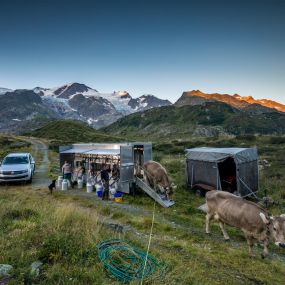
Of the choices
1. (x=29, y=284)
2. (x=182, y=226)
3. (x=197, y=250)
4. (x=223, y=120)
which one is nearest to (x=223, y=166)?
(x=182, y=226)

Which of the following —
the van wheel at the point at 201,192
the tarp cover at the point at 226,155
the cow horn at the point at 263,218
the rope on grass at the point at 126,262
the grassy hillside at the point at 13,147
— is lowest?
the van wheel at the point at 201,192

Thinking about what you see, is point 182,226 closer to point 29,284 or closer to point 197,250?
point 197,250

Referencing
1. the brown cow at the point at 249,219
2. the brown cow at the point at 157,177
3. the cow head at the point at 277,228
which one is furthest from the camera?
the brown cow at the point at 157,177

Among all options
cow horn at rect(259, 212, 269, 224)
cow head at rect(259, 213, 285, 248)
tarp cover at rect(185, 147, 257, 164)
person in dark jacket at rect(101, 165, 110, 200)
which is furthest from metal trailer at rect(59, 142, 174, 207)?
cow head at rect(259, 213, 285, 248)

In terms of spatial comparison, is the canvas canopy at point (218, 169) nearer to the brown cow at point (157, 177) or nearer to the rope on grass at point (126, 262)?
the brown cow at point (157, 177)

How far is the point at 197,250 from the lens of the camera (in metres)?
9.78

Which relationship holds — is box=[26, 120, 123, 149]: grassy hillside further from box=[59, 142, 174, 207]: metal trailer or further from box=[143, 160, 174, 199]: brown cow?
box=[143, 160, 174, 199]: brown cow

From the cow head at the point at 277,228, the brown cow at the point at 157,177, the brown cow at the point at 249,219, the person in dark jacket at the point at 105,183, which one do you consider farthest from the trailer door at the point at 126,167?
the cow head at the point at 277,228

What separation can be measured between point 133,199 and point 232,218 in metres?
8.82

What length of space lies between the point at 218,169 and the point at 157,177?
5.00 meters

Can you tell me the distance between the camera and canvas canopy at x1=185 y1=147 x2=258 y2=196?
19.3 m

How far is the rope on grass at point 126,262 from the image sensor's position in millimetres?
6398

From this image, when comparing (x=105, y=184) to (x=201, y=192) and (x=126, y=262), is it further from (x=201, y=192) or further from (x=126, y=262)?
(x=126, y=262)

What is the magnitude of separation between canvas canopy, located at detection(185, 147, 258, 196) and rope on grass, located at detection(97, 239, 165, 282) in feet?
42.5
